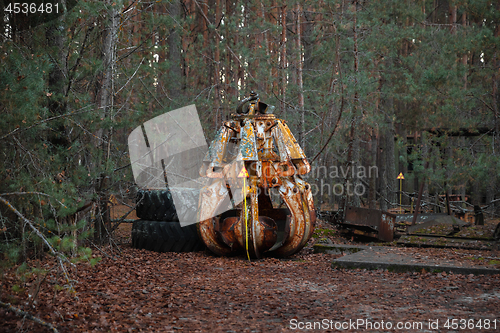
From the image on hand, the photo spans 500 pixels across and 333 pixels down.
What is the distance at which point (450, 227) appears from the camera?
1187 cm

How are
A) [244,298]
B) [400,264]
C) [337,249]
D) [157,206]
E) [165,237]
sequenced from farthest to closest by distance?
[337,249], [157,206], [165,237], [400,264], [244,298]

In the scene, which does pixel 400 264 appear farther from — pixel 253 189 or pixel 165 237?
pixel 165 237

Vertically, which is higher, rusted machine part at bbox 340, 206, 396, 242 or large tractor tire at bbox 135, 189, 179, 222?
large tractor tire at bbox 135, 189, 179, 222

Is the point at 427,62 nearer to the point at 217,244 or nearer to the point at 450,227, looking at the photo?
the point at 450,227

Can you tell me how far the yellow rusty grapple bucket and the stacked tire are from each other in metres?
0.55

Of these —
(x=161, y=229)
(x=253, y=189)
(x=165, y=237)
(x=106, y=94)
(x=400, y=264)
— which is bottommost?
(x=400, y=264)

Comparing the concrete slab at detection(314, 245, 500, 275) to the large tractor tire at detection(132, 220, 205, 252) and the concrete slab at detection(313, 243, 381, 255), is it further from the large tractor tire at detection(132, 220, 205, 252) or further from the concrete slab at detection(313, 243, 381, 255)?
the large tractor tire at detection(132, 220, 205, 252)

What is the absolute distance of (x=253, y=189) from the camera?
25.8 feet

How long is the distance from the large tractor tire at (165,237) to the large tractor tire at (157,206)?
110 millimetres

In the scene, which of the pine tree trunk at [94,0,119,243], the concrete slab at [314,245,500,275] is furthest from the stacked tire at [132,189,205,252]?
the concrete slab at [314,245,500,275]

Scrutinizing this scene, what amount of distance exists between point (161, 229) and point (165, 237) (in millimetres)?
178

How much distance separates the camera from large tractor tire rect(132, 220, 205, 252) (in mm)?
8391

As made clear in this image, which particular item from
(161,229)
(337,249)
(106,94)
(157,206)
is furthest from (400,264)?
(106,94)

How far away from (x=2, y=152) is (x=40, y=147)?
84 cm
